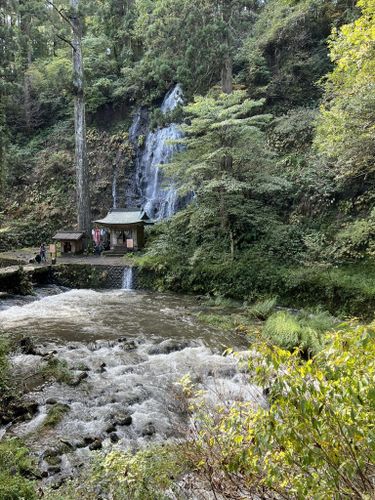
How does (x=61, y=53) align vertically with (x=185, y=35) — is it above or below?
above

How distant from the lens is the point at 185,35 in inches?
704

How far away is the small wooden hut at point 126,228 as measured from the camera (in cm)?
1853

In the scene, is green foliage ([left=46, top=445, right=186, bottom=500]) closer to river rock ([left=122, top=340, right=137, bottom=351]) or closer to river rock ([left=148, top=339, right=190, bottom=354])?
river rock ([left=148, top=339, right=190, bottom=354])

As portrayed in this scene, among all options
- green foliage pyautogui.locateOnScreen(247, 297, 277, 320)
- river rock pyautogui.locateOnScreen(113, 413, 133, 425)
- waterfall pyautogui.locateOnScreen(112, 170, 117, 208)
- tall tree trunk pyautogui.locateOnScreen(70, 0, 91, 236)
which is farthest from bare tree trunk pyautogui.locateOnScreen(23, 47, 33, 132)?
river rock pyautogui.locateOnScreen(113, 413, 133, 425)

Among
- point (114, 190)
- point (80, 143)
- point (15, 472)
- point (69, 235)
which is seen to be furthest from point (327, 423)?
point (114, 190)

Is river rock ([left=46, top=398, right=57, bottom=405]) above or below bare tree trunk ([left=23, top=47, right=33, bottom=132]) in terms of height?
below

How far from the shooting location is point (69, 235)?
750 inches

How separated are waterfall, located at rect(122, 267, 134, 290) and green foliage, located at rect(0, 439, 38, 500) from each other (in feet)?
35.1

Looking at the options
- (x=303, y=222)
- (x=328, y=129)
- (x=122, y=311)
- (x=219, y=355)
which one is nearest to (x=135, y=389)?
(x=219, y=355)

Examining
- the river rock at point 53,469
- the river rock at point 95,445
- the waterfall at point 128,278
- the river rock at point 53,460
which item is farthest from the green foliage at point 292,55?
the river rock at point 53,469

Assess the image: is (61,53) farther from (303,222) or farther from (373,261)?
(373,261)

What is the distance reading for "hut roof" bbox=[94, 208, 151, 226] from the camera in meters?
18.5

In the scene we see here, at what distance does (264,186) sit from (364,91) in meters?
4.93

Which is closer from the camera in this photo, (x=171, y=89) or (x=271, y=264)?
(x=271, y=264)
